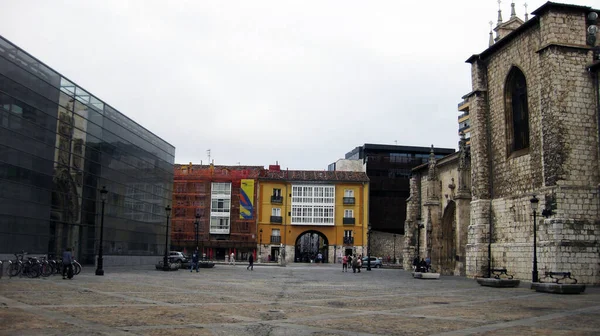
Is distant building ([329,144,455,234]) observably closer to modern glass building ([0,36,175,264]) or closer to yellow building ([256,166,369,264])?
yellow building ([256,166,369,264])

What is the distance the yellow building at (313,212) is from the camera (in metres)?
78.3

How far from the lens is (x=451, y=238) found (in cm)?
3919

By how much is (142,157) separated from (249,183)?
1290 inches

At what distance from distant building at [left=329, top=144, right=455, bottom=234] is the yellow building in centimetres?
352

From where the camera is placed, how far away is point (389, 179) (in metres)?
84.3

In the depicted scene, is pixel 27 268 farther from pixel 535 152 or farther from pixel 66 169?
pixel 535 152

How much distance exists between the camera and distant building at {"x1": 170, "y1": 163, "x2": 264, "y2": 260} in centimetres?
7781

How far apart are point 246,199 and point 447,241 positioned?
1707 inches

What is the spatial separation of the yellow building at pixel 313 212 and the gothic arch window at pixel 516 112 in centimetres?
4991

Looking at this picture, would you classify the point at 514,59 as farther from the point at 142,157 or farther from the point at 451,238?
the point at 142,157

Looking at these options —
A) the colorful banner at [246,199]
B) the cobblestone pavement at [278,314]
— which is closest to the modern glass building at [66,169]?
the cobblestone pavement at [278,314]

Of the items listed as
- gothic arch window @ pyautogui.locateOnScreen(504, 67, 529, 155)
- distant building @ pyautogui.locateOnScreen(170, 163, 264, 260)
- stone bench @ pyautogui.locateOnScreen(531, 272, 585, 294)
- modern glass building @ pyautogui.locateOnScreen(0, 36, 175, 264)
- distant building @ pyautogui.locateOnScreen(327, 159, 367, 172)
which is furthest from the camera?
distant building @ pyautogui.locateOnScreen(327, 159, 367, 172)

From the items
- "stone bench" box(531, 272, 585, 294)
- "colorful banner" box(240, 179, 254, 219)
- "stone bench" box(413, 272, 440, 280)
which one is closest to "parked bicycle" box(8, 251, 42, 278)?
"stone bench" box(413, 272, 440, 280)

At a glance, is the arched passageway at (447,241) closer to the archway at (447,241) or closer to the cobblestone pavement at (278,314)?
the archway at (447,241)
